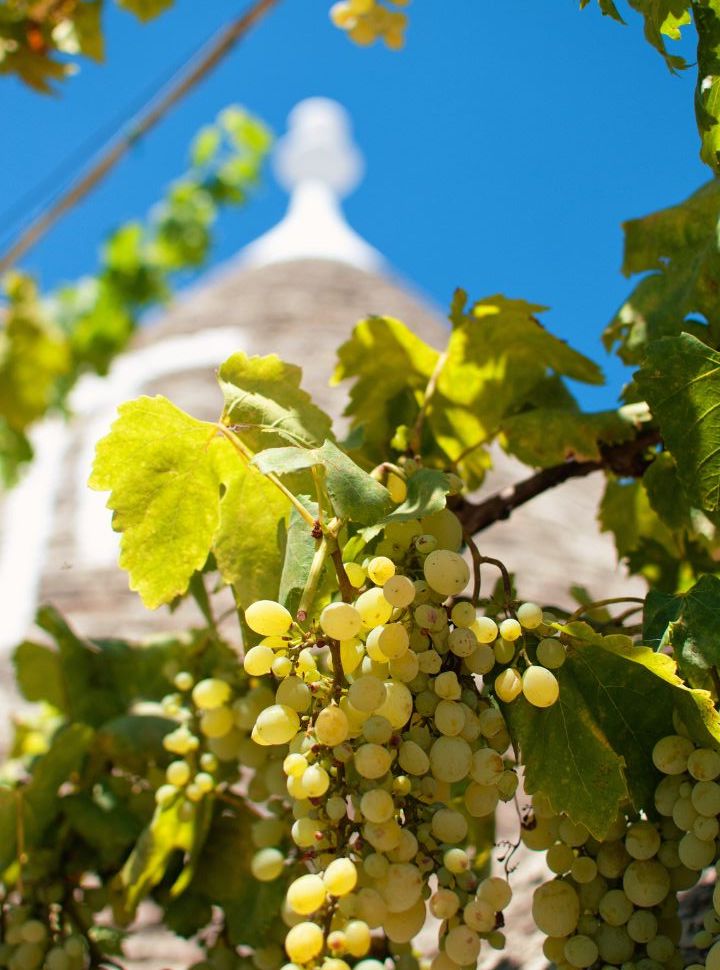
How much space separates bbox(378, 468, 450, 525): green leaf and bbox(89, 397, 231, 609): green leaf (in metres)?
0.14

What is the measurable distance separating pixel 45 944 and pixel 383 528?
490mm

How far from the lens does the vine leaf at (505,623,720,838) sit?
Answer: 59 centimetres

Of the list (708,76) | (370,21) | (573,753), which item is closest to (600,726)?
(573,753)

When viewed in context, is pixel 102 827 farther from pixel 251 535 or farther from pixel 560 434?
pixel 560 434

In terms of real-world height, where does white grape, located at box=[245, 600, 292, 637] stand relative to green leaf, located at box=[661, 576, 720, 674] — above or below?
above

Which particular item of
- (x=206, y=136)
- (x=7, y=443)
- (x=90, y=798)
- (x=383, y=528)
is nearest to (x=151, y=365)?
(x=7, y=443)

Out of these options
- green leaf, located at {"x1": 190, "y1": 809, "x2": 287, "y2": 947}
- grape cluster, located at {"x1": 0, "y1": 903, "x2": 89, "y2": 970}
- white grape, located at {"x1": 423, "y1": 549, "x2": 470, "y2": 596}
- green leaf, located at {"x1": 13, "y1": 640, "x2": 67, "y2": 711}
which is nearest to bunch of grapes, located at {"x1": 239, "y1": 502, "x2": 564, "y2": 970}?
white grape, located at {"x1": 423, "y1": 549, "x2": 470, "y2": 596}

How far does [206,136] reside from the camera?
5.85m

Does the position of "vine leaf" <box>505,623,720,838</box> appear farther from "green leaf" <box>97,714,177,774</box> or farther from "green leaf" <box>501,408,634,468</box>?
"green leaf" <box>97,714,177,774</box>

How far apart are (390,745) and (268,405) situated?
258 mm

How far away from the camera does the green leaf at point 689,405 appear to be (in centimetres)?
66

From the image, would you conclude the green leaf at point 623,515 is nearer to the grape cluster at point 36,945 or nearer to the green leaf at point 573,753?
the green leaf at point 573,753

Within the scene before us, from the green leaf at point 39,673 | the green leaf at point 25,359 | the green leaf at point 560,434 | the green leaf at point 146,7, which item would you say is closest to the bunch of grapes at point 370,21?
the green leaf at point 146,7

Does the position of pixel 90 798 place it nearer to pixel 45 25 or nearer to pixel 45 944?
pixel 45 944
